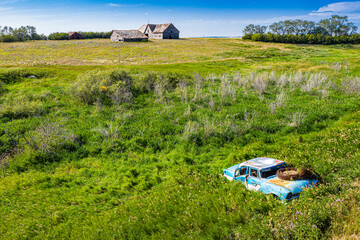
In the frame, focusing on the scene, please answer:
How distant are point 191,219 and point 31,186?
840 cm

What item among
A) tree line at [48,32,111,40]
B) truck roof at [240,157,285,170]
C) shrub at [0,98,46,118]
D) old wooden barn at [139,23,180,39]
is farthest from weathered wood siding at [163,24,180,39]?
truck roof at [240,157,285,170]

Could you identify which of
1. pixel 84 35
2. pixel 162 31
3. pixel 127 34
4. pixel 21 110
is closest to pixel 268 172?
pixel 21 110

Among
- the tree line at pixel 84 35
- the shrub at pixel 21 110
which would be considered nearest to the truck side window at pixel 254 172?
the shrub at pixel 21 110

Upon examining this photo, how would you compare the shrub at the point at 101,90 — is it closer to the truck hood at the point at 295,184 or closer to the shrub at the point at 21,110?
the shrub at the point at 21,110

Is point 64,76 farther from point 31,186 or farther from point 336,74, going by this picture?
point 336,74

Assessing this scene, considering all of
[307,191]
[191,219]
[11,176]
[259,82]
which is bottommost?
[11,176]

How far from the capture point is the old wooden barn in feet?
343

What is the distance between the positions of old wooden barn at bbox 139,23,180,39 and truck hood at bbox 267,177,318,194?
4183 inches

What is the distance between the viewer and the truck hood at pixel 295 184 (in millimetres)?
6914

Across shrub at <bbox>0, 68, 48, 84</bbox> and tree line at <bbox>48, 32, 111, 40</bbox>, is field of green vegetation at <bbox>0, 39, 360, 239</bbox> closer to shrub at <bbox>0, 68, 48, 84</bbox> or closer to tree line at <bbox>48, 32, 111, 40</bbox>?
shrub at <bbox>0, 68, 48, 84</bbox>

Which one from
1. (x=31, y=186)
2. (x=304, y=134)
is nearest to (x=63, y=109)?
(x=31, y=186)

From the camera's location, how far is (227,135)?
553 inches

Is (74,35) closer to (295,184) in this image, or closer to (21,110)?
(21,110)

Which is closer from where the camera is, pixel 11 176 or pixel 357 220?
pixel 357 220
